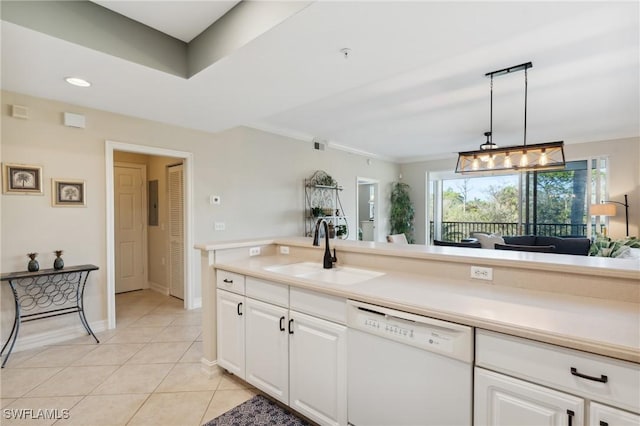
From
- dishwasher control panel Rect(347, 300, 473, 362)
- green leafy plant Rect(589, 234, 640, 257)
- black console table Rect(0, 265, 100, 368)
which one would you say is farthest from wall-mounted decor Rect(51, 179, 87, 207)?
green leafy plant Rect(589, 234, 640, 257)

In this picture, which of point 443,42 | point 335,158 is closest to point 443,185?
point 335,158

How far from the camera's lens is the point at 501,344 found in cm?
114

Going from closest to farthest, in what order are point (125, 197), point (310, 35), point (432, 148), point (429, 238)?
point (310, 35) < point (125, 197) < point (432, 148) < point (429, 238)

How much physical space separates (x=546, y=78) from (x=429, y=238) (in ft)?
16.8

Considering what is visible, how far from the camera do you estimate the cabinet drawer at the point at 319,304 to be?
1619 mm

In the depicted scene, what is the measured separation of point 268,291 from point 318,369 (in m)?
0.56

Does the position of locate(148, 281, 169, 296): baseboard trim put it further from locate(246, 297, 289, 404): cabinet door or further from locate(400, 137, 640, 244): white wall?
locate(400, 137, 640, 244): white wall

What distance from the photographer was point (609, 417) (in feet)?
3.15

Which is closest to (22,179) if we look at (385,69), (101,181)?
(101,181)

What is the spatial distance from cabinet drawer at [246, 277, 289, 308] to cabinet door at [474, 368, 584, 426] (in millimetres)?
1087

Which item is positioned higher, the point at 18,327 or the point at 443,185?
the point at 443,185

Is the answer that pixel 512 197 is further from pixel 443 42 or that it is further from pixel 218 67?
pixel 218 67

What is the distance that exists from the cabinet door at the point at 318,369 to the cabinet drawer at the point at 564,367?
0.70 m

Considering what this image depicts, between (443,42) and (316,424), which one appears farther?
(443,42)
